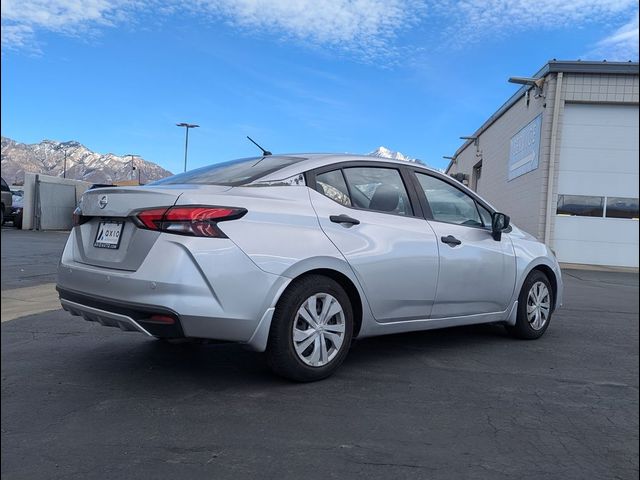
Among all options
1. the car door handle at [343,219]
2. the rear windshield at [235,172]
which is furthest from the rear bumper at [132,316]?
the car door handle at [343,219]

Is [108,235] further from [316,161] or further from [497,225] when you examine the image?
[497,225]

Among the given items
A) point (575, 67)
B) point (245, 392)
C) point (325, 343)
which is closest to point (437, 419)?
point (325, 343)

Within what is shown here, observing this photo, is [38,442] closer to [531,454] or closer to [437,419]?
[437,419]

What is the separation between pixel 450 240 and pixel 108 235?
268cm

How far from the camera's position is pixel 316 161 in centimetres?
417

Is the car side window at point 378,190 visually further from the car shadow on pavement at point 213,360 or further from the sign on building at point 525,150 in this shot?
the sign on building at point 525,150

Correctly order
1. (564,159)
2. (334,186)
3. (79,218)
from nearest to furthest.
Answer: (79,218) → (334,186) → (564,159)

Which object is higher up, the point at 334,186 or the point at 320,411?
the point at 334,186

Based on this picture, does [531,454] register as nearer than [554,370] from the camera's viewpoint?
Yes

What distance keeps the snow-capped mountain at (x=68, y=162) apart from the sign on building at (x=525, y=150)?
50.8 ft

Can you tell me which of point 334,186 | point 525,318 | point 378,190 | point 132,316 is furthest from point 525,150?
point 132,316

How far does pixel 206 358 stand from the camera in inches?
175

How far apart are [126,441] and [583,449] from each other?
240cm

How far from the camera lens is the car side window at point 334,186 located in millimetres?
4066
